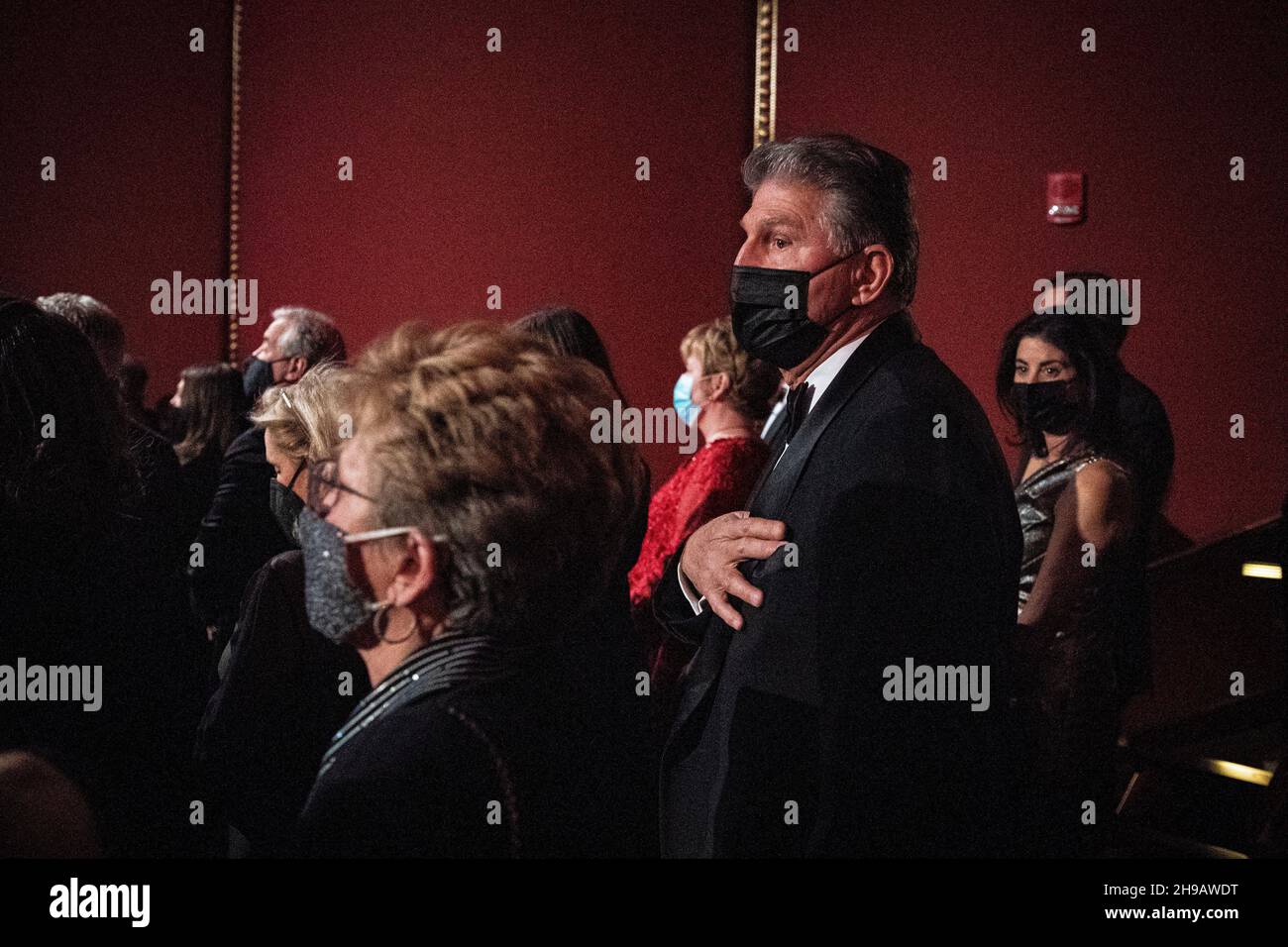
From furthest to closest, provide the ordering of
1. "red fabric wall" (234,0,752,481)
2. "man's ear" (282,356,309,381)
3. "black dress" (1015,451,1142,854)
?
"red fabric wall" (234,0,752,481) < "man's ear" (282,356,309,381) < "black dress" (1015,451,1142,854)

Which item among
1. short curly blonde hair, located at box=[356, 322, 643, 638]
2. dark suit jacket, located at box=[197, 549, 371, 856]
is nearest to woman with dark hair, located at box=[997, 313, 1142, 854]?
dark suit jacket, located at box=[197, 549, 371, 856]

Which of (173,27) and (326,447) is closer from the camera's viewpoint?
(326,447)

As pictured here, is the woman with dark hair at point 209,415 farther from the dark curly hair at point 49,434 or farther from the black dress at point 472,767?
the black dress at point 472,767

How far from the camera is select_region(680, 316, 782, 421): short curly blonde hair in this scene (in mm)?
3199

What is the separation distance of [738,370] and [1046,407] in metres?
0.74

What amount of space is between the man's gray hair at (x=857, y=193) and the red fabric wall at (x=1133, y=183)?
101 inches

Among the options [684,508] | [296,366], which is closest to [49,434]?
[684,508]

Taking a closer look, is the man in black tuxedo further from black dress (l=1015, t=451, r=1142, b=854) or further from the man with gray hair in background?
the man with gray hair in background

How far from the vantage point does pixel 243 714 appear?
1858 millimetres

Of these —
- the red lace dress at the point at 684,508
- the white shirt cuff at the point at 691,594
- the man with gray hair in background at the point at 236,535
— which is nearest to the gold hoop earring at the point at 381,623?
the white shirt cuff at the point at 691,594

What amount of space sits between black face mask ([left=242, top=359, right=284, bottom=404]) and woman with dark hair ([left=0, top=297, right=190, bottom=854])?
96.2 inches
